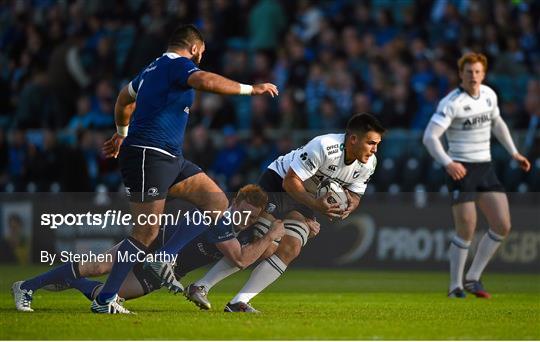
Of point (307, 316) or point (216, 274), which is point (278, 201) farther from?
point (307, 316)

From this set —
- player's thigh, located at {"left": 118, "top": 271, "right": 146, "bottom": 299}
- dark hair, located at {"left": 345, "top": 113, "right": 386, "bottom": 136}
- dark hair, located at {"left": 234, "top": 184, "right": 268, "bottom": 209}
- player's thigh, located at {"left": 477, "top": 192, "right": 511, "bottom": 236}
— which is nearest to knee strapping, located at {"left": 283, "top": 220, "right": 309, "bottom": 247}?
dark hair, located at {"left": 234, "top": 184, "right": 268, "bottom": 209}

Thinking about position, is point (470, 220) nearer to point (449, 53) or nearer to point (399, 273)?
point (399, 273)

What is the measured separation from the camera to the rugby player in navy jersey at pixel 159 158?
36.1 feet

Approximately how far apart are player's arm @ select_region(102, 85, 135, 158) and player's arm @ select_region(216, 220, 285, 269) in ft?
4.36

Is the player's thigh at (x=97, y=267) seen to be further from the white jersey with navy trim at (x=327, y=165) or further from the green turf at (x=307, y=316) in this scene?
the white jersey with navy trim at (x=327, y=165)

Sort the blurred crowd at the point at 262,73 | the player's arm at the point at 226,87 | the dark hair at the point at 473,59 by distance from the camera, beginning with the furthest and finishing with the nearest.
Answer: the blurred crowd at the point at 262,73 < the dark hair at the point at 473,59 < the player's arm at the point at 226,87

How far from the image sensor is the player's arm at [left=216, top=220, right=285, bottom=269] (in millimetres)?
11523

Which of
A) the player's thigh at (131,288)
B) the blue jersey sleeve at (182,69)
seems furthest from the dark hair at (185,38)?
the player's thigh at (131,288)

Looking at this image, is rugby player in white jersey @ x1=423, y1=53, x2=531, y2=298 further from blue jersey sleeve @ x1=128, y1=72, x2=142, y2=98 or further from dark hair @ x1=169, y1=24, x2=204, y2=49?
blue jersey sleeve @ x1=128, y1=72, x2=142, y2=98

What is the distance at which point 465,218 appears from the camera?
580 inches

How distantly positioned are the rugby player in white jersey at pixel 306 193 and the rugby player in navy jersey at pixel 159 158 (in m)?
0.64

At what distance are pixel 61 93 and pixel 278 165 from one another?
532 inches

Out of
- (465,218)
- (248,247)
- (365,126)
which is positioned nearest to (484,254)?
(465,218)

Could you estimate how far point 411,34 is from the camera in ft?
73.1
